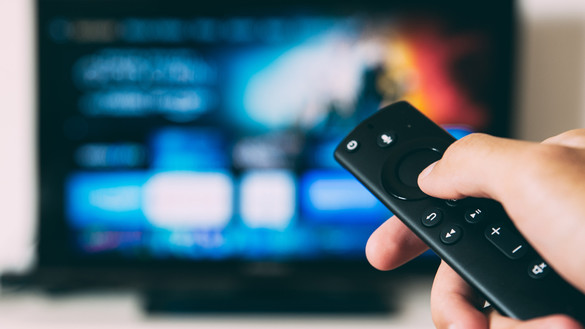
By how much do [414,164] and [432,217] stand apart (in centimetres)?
6

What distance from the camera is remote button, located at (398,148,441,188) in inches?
17.8

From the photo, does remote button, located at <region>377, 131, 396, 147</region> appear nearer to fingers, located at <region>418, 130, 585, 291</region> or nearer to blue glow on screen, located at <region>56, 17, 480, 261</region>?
fingers, located at <region>418, 130, 585, 291</region>

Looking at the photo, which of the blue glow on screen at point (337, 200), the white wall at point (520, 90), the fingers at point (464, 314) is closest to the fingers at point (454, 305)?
the fingers at point (464, 314)

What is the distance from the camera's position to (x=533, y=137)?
3.78 feet

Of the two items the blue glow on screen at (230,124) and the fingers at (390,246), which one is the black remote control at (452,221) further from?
the blue glow on screen at (230,124)

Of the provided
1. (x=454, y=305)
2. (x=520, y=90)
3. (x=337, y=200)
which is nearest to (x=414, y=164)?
(x=454, y=305)

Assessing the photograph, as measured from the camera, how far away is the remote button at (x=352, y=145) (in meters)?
0.47

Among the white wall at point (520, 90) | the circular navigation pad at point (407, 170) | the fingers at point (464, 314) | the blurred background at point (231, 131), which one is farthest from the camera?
the white wall at point (520, 90)

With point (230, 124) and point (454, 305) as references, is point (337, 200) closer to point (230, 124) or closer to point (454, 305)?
point (230, 124)

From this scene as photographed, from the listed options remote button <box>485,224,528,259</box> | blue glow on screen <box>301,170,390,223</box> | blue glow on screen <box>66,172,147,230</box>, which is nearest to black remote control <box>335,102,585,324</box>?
remote button <box>485,224,528,259</box>

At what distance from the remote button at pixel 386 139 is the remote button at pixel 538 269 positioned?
16 centimetres

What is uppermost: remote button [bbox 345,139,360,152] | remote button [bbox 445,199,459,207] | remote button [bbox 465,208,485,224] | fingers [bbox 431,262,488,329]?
remote button [bbox 345,139,360,152]

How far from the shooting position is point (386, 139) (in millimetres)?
477

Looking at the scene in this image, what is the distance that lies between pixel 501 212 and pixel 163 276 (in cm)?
80
